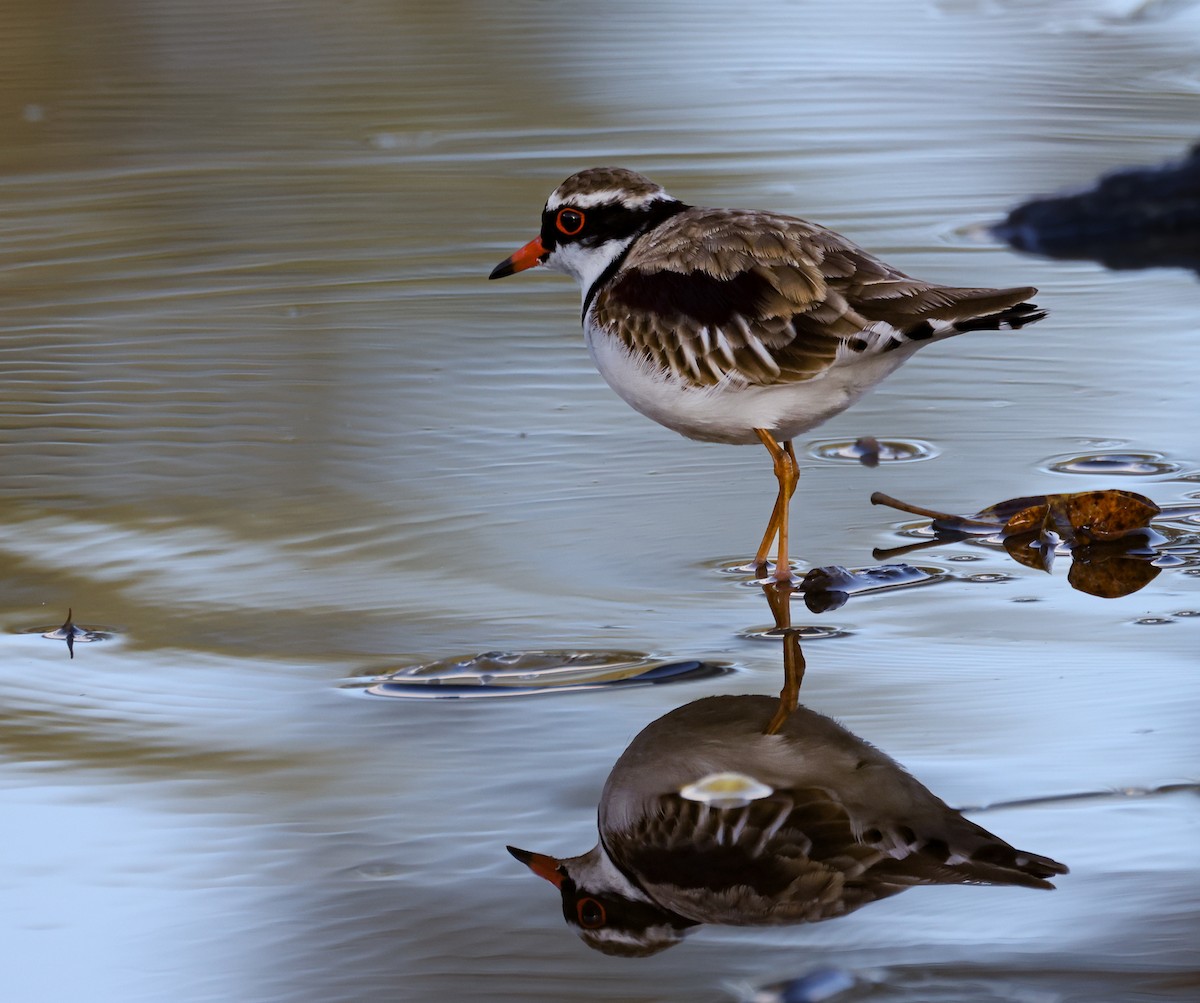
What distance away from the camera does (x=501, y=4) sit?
1321 centimetres

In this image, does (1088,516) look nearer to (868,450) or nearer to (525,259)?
(868,450)

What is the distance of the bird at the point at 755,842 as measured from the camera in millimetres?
3098

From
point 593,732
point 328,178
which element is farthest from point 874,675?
point 328,178

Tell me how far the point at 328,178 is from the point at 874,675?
19.9 feet

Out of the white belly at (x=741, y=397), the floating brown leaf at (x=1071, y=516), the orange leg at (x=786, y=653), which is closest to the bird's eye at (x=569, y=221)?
the white belly at (x=741, y=397)

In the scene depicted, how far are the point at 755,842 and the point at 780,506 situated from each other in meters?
1.65

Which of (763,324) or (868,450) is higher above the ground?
(763,324)

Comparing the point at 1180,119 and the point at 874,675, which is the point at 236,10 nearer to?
the point at 1180,119

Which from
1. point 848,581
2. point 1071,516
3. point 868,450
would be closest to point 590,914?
point 848,581

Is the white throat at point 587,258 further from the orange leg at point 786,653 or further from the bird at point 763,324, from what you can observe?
the orange leg at point 786,653

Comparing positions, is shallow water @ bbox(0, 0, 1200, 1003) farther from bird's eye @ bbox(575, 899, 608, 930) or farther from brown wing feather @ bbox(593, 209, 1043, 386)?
brown wing feather @ bbox(593, 209, 1043, 386)

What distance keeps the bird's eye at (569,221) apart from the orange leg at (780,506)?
946 mm

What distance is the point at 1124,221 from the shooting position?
8625 mm

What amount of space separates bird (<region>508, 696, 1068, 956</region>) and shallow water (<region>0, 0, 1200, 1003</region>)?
0.06m
